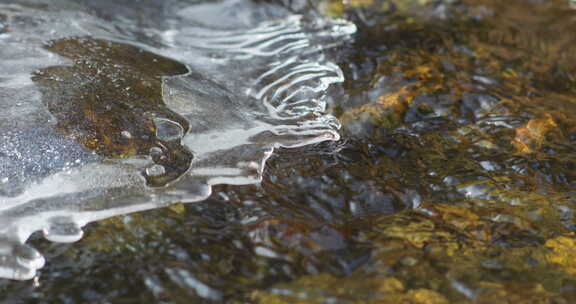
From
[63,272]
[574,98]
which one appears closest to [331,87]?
[574,98]

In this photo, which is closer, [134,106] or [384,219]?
[384,219]

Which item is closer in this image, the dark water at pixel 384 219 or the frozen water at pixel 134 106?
the dark water at pixel 384 219

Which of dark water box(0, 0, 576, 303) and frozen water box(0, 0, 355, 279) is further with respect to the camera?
frozen water box(0, 0, 355, 279)

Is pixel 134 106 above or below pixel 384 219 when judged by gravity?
above
